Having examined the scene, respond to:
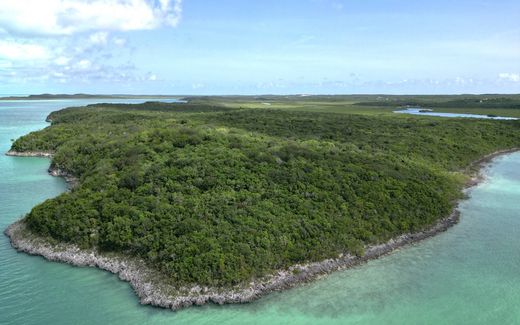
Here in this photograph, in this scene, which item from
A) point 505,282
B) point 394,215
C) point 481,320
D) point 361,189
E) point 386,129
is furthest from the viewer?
point 386,129

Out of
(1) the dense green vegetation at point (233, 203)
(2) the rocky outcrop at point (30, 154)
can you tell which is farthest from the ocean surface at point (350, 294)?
(2) the rocky outcrop at point (30, 154)

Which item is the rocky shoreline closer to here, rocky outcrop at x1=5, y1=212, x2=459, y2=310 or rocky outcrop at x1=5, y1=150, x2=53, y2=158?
rocky outcrop at x1=5, y1=150, x2=53, y2=158

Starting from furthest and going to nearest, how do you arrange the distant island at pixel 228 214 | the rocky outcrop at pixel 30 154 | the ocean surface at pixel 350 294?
the rocky outcrop at pixel 30 154, the distant island at pixel 228 214, the ocean surface at pixel 350 294

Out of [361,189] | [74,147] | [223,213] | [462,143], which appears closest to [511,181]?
[462,143]

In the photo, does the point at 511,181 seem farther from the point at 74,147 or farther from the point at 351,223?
the point at 74,147

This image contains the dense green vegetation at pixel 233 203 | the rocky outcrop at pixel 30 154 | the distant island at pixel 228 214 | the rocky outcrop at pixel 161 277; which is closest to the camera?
the rocky outcrop at pixel 161 277

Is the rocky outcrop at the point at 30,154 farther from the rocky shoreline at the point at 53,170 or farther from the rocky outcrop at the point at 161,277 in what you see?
the rocky outcrop at the point at 161,277

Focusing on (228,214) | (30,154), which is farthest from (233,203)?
(30,154)
